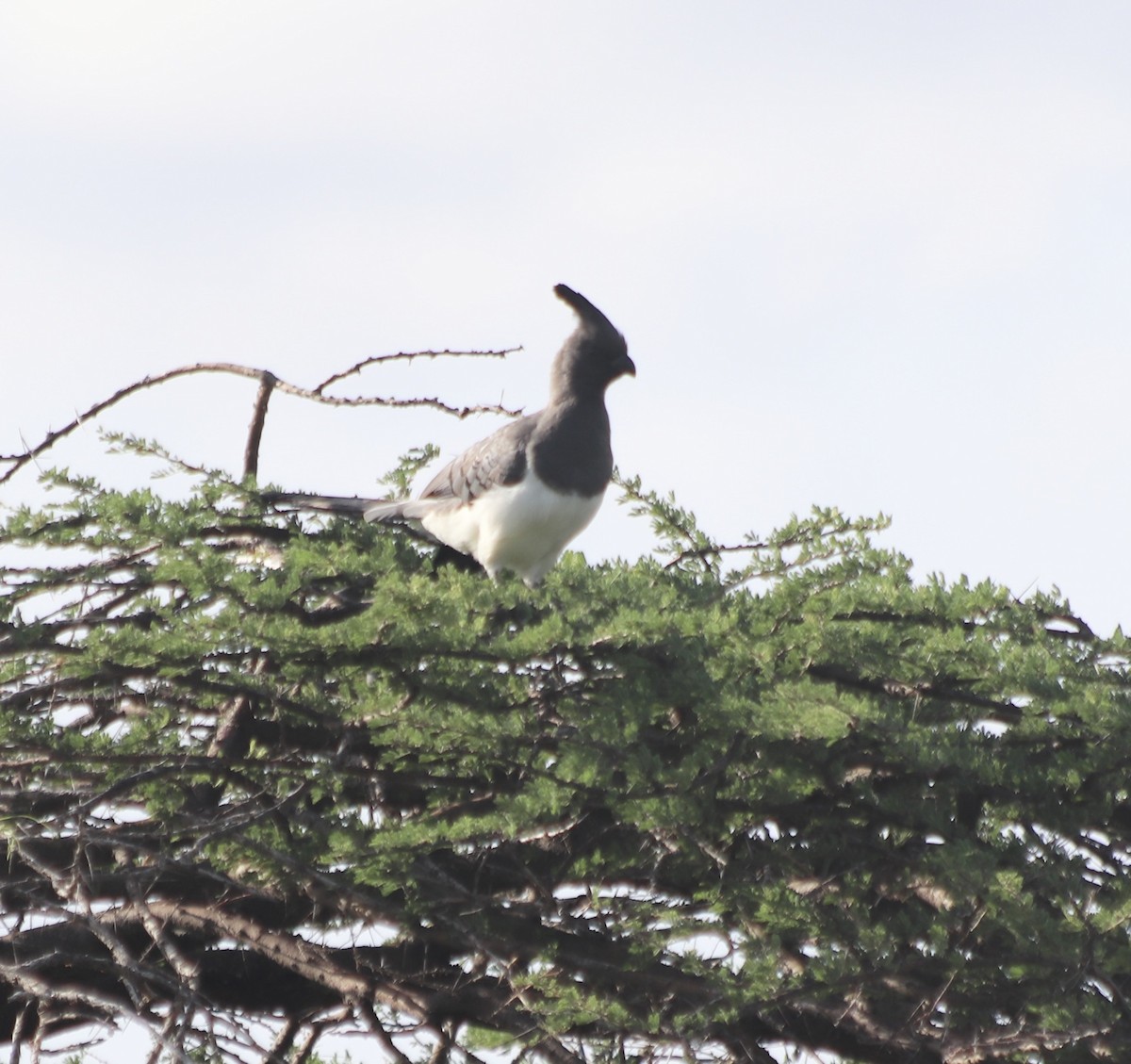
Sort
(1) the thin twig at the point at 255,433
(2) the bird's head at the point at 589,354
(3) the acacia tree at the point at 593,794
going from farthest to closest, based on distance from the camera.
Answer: (2) the bird's head at the point at 589,354 < (1) the thin twig at the point at 255,433 < (3) the acacia tree at the point at 593,794

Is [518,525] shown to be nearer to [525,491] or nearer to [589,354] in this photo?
[525,491]

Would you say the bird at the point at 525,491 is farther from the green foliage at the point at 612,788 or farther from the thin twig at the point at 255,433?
the green foliage at the point at 612,788

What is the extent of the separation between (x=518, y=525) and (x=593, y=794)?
7.51 feet

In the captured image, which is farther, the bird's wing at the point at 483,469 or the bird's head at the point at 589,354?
the bird's head at the point at 589,354

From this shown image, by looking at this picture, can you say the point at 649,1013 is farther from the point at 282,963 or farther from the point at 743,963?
the point at 282,963

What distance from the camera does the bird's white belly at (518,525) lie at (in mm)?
5859

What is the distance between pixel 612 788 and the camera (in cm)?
359

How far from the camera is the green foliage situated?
360cm

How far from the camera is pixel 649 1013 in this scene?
12.5 feet

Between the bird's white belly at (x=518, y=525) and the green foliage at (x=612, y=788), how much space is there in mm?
1566

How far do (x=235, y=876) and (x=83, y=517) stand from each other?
41.3 inches

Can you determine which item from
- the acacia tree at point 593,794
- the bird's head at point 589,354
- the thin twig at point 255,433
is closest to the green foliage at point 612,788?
the acacia tree at point 593,794

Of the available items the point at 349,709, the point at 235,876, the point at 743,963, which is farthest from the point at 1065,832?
the point at 235,876

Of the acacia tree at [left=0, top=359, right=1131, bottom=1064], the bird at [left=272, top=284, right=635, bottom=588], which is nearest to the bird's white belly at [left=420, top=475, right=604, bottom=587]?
the bird at [left=272, top=284, right=635, bottom=588]
